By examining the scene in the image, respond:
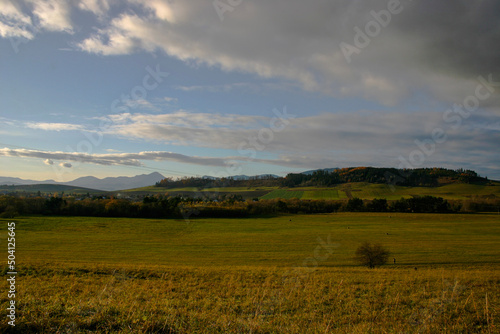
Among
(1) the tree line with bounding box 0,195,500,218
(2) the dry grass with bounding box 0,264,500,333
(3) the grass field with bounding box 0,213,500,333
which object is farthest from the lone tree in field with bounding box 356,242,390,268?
(1) the tree line with bounding box 0,195,500,218

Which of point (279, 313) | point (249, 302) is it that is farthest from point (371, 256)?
point (279, 313)

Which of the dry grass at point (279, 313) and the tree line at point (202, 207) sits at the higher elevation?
the dry grass at point (279, 313)

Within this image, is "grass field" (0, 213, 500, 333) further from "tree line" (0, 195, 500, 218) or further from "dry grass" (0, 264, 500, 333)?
"tree line" (0, 195, 500, 218)

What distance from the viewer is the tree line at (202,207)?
8156 centimetres

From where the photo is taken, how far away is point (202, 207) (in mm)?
102688

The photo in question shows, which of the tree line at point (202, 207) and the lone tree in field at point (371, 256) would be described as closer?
the lone tree in field at point (371, 256)

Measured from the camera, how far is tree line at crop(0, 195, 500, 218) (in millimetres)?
81562

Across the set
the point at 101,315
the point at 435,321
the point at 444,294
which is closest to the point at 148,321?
the point at 101,315

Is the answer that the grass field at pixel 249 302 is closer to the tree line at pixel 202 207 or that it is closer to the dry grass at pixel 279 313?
the dry grass at pixel 279 313

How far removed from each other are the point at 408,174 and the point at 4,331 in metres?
226

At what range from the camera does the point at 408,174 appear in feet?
639

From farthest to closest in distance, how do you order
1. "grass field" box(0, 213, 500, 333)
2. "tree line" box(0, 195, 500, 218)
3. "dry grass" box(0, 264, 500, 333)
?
"tree line" box(0, 195, 500, 218), "grass field" box(0, 213, 500, 333), "dry grass" box(0, 264, 500, 333)

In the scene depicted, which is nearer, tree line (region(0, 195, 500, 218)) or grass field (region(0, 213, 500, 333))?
grass field (region(0, 213, 500, 333))

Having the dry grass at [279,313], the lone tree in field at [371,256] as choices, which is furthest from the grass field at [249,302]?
the lone tree in field at [371,256]
